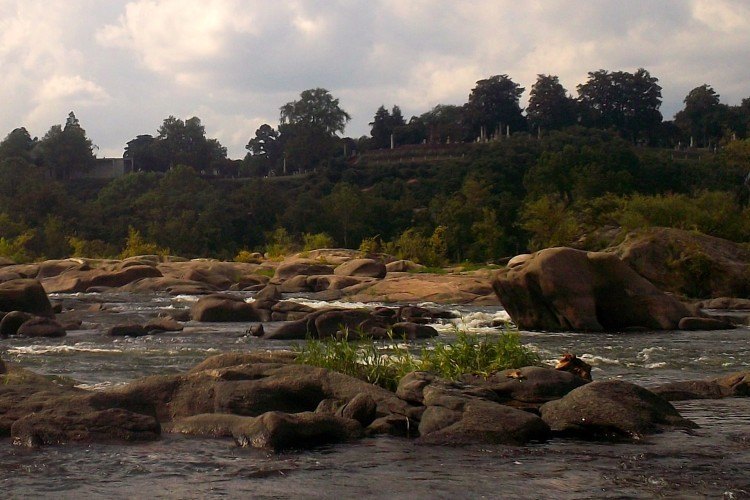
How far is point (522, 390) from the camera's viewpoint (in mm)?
12000

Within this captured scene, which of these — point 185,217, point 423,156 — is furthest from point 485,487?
point 423,156

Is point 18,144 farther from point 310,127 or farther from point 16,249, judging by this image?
point 16,249

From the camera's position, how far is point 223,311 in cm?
2856

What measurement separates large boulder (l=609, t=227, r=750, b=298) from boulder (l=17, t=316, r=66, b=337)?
19607 millimetres

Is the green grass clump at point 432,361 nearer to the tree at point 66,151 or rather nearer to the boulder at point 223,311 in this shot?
the boulder at point 223,311

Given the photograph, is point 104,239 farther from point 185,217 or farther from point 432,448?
point 432,448

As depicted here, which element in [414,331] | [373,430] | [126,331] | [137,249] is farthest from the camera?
[137,249]

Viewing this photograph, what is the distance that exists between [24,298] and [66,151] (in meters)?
95.0

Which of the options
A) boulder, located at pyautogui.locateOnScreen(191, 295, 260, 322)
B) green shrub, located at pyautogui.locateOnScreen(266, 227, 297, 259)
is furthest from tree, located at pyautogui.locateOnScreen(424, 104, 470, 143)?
boulder, located at pyautogui.locateOnScreen(191, 295, 260, 322)

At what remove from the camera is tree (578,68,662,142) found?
11500 centimetres

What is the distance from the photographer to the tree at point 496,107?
116 m

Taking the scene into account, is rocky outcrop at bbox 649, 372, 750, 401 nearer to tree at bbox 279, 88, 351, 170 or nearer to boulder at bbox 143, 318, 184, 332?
boulder at bbox 143, 318, 184, 332

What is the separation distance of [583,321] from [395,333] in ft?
17.0

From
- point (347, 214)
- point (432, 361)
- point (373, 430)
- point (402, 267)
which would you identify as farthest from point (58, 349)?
point (347, 214)
